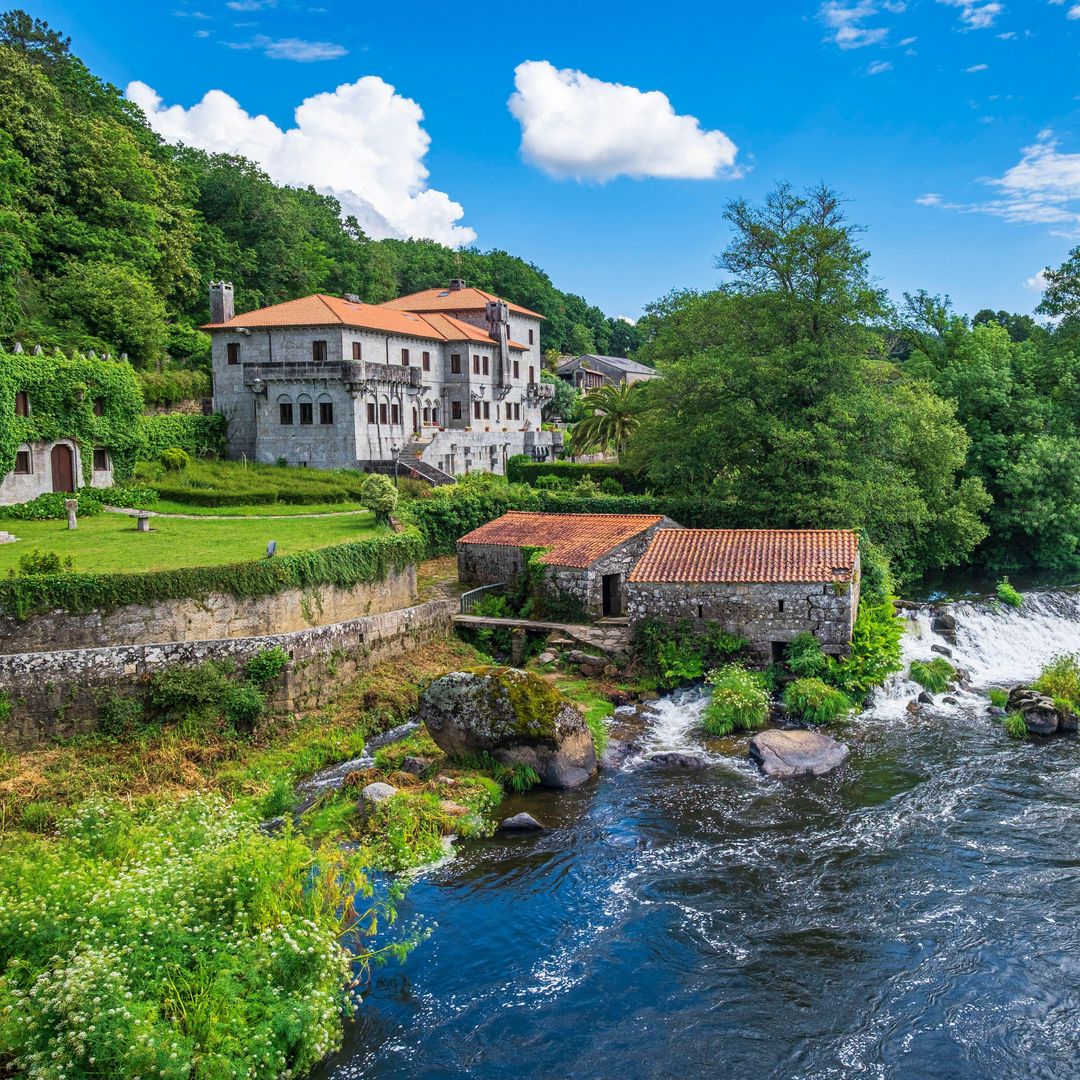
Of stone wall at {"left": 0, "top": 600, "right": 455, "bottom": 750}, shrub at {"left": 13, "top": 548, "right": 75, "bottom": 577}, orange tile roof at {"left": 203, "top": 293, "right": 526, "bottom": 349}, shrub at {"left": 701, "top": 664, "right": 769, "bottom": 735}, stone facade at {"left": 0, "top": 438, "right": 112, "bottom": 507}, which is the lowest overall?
shrub at {"left": 701, "top": 664, "right": 769, "bottom": 735}

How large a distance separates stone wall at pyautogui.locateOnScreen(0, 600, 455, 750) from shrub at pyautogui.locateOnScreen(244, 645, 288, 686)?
0.15 meters

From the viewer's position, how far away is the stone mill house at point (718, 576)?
2645cm

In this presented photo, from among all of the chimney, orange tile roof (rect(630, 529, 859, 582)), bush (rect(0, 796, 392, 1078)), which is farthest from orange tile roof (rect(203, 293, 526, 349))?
bush (rect(0, 796, 392, 1078))

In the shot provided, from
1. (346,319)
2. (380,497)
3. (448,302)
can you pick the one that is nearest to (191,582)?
(380,497)

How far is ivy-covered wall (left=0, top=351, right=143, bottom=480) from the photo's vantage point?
34469 mm

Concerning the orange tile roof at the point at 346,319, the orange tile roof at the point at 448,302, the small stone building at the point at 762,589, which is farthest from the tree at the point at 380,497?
the orange tile roof at the point at 448,302

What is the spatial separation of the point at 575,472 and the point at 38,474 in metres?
27.8

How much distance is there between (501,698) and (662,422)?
21.8 metres

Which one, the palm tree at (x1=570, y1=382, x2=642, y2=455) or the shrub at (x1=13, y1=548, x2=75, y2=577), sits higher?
the palm tree at (x1=570, y1=382, x2=642, y2=455)

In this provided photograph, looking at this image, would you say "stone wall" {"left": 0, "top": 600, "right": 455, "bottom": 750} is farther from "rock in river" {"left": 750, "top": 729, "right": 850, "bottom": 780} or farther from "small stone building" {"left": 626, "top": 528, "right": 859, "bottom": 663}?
"rock in river" {"left": 750, "top": 729, "right": 850, "bottom": 780}

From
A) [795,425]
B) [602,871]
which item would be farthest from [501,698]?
[795,425]

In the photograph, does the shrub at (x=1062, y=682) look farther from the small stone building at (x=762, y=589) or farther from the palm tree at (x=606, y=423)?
the palm tree at (x=606, y=423)

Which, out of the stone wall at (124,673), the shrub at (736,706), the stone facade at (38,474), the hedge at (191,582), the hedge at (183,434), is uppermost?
the hedge at (183,434)

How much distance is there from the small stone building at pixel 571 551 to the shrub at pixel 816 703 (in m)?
6.90
